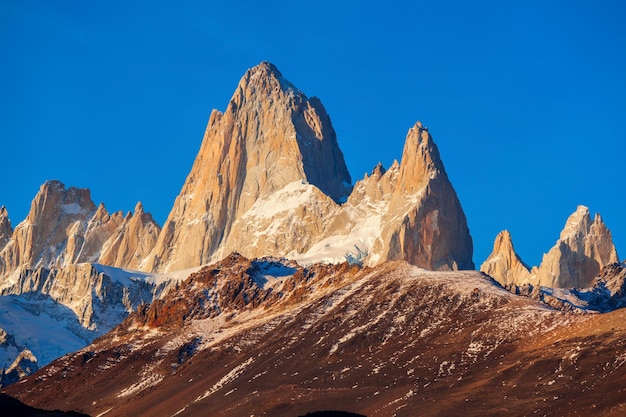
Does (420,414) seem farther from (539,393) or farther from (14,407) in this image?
(14,407)

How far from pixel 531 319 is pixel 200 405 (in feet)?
153

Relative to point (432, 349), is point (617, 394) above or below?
below

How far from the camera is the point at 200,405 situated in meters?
195

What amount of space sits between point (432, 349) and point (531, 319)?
13.7m

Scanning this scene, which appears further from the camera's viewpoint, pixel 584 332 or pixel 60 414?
pixel 584 332

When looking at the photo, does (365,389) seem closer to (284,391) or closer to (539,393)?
(284,391)

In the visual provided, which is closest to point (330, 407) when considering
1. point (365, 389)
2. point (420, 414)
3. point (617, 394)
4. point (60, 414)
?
point (365, 389)

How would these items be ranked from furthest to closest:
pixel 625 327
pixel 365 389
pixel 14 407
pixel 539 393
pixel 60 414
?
pixel 365 389, pixel 625 327, pixel 539 393, pixel 14 407, pixel 60 414

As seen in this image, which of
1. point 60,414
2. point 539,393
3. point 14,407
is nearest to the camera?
point 60,414

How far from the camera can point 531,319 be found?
18888 cm

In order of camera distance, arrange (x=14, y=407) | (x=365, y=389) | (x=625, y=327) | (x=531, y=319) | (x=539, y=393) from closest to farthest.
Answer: (x=14, y=407), (x=539, y=393), (x=625, y=327), (x=365, y=389), (x=531, y=319)

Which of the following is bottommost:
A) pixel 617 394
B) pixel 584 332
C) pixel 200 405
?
pixel 617 394

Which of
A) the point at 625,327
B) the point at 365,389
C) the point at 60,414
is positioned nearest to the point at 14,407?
the point at 60,414

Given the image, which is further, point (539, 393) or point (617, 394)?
point (539, 393)
